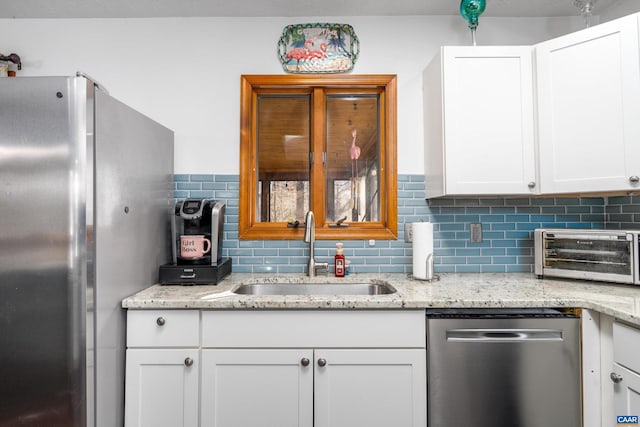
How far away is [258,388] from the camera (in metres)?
1.40

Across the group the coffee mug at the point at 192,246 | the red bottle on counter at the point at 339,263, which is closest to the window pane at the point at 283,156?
the red bottle on counter at the point at 339,263

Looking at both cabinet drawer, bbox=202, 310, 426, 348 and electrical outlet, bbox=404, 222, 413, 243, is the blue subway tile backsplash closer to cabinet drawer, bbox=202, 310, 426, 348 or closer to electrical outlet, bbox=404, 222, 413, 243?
electrical outlet, bbox=404, 222, 413, 243

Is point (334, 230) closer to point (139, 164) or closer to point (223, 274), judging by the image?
point (223, 274)

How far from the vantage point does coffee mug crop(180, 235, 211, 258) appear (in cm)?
174

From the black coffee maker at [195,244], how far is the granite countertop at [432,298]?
0.19 feet

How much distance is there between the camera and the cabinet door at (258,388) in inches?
55.1

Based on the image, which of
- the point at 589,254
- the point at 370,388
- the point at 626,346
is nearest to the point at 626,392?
the point at 626,346

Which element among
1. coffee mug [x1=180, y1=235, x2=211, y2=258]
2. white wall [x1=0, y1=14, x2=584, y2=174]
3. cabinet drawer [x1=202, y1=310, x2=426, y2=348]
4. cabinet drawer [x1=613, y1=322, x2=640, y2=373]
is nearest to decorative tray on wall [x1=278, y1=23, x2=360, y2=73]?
white wall [x1=0, y1=14, x2=584, y2=174]

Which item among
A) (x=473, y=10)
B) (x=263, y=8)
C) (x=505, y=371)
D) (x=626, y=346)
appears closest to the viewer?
(x=626, y=346)

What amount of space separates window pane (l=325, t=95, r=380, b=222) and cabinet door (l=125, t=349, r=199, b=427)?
116 cm

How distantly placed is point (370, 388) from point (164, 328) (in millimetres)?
885

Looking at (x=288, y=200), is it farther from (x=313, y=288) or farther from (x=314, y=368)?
(x=314, y=368)

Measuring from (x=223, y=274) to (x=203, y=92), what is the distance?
110cm

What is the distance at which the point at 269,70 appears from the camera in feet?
6.81
